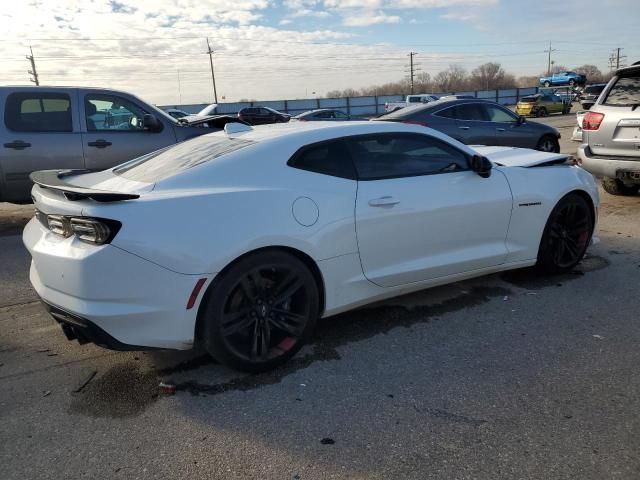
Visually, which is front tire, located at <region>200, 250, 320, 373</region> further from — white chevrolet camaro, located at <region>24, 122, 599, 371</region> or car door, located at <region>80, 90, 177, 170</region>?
car door, located at <region>80, 90, 177, 170</region>

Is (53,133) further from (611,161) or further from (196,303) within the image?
(611,161)

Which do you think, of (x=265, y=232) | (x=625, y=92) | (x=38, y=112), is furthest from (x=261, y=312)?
(x=625, y=92)

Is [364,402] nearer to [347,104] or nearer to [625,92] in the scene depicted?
[625,92]

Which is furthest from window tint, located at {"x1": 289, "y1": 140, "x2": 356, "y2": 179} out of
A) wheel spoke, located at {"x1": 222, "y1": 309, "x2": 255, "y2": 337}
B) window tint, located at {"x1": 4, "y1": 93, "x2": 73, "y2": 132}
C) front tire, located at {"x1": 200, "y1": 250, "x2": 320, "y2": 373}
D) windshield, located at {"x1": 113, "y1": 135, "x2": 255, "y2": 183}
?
window tint, located at {"x1": 4, "y1": 93, "x2": 73, "y2": 132}

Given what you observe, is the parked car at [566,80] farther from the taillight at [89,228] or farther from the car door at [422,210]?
the taillight at [89,228]

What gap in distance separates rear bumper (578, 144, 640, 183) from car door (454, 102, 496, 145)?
2.66m

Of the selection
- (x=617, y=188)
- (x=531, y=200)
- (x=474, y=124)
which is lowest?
(x=617, y=188)

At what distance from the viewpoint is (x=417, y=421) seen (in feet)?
9.05

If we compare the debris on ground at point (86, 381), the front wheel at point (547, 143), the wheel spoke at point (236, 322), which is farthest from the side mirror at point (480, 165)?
the front wheel at point (547, 143)

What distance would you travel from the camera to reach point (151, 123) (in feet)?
24.1

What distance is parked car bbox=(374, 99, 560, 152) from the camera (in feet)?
32.3

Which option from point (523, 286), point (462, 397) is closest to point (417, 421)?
point (462, 397)

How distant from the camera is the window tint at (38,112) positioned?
6.78 metres

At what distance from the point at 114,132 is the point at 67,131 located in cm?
57
